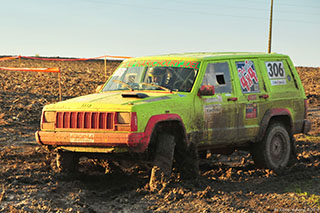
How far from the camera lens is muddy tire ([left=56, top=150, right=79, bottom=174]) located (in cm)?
899

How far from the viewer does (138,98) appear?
8367 millimetres

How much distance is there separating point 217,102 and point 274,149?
1.81 metres

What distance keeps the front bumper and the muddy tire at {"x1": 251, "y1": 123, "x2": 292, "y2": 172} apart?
2.96 metres

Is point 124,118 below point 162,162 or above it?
above

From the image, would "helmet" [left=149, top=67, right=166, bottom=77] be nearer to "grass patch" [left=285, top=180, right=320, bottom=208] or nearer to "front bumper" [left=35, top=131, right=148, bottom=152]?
"front bumper" [left=35, top=131, right=148, bottom=152]

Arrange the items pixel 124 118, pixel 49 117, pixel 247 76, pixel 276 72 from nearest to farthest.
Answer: pixel 124 118
pixel 49 117
pixel 247 76
pixel 276 72

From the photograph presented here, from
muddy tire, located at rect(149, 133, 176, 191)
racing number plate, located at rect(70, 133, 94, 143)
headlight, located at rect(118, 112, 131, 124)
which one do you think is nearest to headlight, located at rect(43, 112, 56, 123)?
racing number plate, located at rect(70, 133, 94, 143)

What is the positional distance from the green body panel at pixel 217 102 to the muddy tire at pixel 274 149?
1.05 feet

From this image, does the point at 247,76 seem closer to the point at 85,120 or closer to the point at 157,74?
the point at 157,74

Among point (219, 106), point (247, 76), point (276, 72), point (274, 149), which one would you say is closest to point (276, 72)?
point (276, 72)

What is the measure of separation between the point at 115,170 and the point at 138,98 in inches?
75.4

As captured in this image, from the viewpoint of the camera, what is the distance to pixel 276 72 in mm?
10523

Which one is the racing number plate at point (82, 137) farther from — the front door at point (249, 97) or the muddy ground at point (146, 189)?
the front door at point (249, 97)

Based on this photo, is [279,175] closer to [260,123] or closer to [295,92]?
[260,123]
